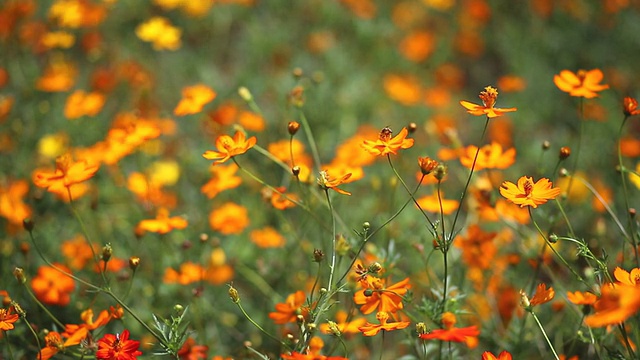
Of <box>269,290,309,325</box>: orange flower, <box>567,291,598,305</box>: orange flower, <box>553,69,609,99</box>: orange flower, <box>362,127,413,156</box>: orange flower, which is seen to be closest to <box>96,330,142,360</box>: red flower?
<box>269,290,309,325</box>: orange flower

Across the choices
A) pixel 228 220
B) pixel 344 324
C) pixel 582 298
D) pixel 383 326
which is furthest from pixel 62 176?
pixel 582 298

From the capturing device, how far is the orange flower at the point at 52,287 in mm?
1979

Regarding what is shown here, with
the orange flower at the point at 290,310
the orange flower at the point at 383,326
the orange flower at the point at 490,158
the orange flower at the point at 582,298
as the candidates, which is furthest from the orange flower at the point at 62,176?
the orange flower at the point at 582,298

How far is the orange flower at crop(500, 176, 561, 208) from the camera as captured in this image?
57.9 inches

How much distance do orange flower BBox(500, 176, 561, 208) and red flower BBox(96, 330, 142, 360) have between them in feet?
3.22

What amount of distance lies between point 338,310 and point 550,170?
56.5 inches

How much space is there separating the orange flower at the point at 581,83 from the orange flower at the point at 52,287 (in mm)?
1699

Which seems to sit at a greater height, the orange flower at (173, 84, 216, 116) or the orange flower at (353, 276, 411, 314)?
the orange flower at (173, 84, 216, 116)

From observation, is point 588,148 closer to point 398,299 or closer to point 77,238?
point 398,299

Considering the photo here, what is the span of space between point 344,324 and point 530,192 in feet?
2.10

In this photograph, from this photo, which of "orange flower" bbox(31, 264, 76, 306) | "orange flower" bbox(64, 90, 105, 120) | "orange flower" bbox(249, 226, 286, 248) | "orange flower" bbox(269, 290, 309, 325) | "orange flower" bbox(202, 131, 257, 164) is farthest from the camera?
"orange flower" bbox(64, 90, 105, 120)

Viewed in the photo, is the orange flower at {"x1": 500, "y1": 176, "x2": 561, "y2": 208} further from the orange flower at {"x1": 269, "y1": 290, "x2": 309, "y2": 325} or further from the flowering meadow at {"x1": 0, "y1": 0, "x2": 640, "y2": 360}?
the orange flower at {"x1": 269, "y1": 290, "x2": 309, "y2": 325}

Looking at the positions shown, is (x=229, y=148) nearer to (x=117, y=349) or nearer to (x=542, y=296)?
(x=117, y=349)

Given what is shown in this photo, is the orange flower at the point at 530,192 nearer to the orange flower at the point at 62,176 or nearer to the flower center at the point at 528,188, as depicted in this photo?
the flower center at the point at 528,188
